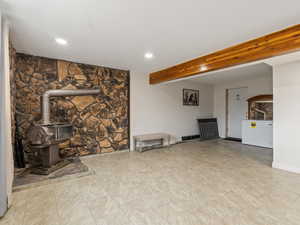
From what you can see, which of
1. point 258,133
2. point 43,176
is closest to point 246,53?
point 258,133

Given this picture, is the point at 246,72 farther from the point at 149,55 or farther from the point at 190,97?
the point at 149,55

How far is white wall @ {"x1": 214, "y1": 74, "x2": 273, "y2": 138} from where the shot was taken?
530cm

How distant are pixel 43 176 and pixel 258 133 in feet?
20.0

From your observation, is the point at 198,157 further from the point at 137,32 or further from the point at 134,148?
the point at 137,32

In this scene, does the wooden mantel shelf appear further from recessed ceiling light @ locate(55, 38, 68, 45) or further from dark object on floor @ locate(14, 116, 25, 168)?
dark object on floor @ locate(14, 116, 25, 168)

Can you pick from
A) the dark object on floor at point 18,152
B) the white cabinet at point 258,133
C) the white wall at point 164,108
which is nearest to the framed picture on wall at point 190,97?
the white wall at point 164,108

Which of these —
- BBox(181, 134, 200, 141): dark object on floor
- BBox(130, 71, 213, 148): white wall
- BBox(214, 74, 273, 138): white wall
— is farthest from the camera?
BBox(181, 134, 200, 141): dark object on floor

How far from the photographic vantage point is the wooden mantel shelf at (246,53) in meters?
2.17

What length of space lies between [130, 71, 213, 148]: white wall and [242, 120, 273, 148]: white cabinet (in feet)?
5.85

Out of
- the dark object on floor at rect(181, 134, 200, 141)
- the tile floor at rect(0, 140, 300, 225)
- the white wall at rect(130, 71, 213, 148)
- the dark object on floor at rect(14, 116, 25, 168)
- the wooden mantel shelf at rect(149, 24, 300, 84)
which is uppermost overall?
the wooden mantel shelf at rect(149, 24, 300, 84)

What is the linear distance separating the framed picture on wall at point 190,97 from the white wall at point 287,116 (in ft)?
10.3

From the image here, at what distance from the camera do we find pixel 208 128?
646 centimetres

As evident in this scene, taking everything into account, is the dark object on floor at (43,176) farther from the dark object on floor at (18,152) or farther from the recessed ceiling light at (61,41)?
the recessed ceiling light at (61,41)

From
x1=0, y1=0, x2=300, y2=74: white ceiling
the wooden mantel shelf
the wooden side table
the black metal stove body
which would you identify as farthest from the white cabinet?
the black metal stove body
